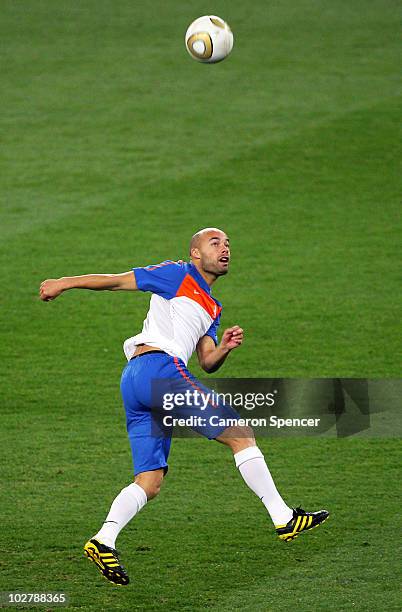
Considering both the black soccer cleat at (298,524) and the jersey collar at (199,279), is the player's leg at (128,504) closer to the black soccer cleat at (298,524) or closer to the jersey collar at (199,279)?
the black soccer cleat at (298,524)

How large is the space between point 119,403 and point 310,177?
20.2ft

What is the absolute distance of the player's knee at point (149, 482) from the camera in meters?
6.39

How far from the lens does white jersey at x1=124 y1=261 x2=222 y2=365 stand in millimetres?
6582

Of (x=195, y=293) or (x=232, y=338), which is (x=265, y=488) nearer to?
(x=232, y=338)

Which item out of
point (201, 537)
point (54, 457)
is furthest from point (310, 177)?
point (201, 537)

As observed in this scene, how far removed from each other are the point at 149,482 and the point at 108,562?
531 mm

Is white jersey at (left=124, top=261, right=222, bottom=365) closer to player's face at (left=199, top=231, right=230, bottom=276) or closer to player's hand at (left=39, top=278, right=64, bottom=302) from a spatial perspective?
player's face at (left=199, top=231, right=230, bottom=276)

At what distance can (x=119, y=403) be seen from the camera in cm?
989

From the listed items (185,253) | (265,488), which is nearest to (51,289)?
(265,488)

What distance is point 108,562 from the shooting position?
6.05m

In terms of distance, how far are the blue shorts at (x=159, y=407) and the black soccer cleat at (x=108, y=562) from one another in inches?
19.9

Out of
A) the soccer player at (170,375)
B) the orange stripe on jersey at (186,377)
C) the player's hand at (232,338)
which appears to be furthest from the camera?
the orange stripe on jersey at (186,377)

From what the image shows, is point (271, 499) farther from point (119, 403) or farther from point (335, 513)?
point (119, 403)

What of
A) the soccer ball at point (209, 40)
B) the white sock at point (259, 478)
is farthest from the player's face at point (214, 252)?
the soccer ball at point (209, 40)
